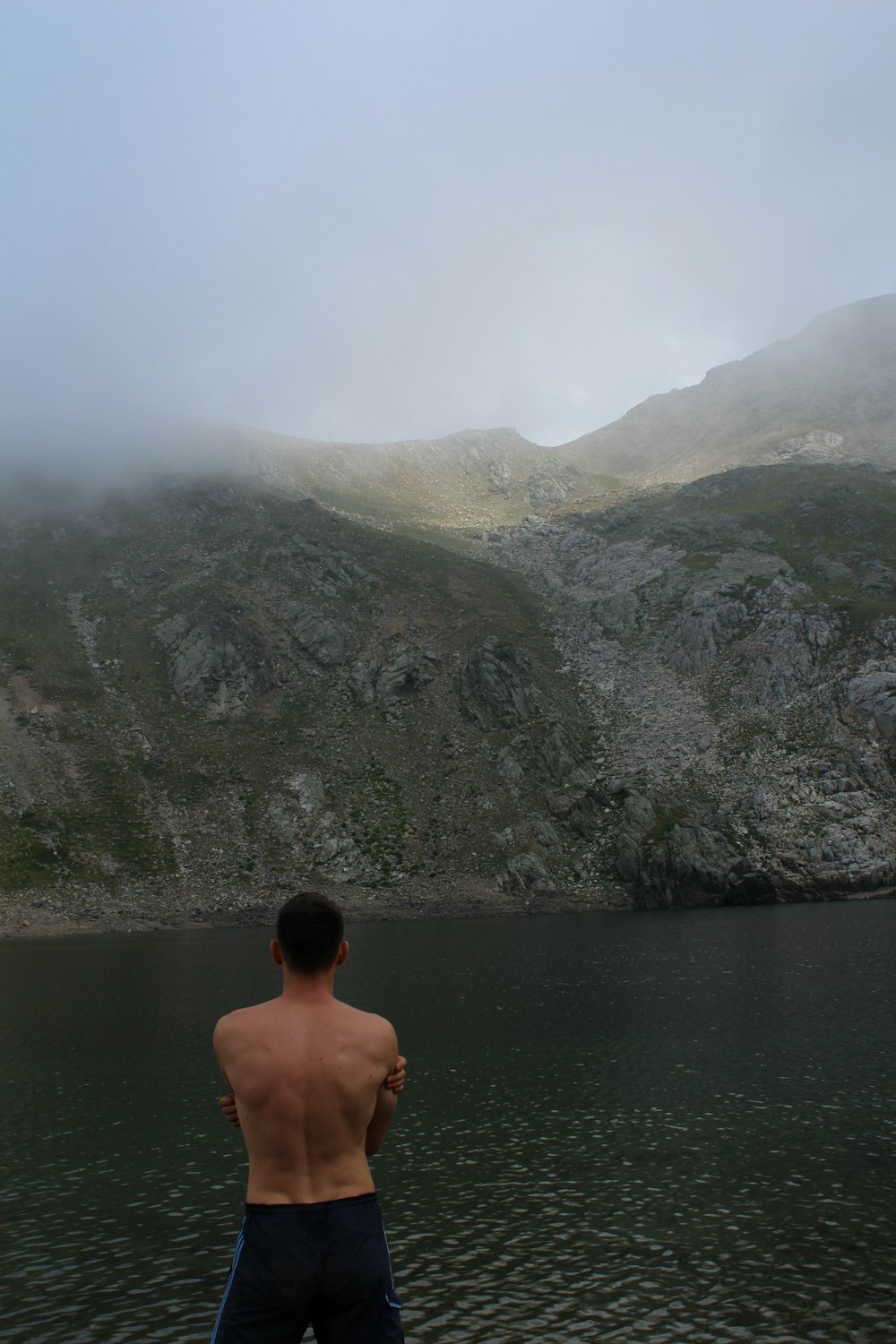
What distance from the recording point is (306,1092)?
6.36m

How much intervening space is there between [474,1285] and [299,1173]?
12.9m

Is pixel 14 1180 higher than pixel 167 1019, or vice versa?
pixel 14 1180

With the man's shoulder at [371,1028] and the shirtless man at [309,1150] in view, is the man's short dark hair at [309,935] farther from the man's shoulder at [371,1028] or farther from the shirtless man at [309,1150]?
the man's shoulder at [371,1028]

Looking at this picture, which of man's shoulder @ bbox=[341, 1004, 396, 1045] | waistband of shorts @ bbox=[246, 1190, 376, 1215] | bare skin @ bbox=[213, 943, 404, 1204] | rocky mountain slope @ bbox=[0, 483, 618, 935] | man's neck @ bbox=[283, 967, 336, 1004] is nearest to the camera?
waistband of shorts @ bbox=[246, 1190, 376, 1215]

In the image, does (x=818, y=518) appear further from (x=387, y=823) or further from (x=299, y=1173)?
(x=299, y=1173)

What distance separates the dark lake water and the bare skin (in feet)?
35.9

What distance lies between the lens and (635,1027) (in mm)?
37531

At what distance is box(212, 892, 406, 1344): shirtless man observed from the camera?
614 cm

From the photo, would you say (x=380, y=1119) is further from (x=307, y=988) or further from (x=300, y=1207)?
(x=307, y=988)

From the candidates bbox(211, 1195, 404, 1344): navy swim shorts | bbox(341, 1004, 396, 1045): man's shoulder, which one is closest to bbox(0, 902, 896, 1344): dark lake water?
bbox(211, 1195, 404, 1344): navy swim shorts

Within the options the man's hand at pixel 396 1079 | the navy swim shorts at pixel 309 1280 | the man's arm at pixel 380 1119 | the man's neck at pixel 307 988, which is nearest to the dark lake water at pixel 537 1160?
the navy swim shorts at pixel 309 1280

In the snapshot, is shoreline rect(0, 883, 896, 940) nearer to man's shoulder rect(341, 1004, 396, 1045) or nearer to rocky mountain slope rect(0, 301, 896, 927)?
rocky mountain slope rect(0, 301, 896, 927)

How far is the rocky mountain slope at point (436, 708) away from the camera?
96.8 meters

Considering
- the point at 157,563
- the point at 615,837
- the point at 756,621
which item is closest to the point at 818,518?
the point at 756,621
